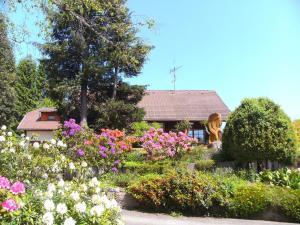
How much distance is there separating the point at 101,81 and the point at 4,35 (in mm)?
16651

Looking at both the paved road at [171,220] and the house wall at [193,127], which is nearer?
the paved road at [171,220]

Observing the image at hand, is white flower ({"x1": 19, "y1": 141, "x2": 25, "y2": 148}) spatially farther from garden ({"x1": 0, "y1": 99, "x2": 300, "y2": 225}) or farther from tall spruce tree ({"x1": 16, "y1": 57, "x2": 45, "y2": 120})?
tall spruce tree ({"x1": 16, "y1": 57, "x2": 45, "y2": 120})

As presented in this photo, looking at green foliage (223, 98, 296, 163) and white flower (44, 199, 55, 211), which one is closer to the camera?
white flower (44, 199, 55, 211)

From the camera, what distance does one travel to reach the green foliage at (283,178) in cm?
1142

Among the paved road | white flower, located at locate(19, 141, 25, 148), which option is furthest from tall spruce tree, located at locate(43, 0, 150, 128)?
the paved road

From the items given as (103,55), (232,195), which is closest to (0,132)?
(232,195)

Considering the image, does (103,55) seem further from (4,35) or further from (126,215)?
(126,215)

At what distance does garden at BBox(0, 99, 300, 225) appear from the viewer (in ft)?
16.0

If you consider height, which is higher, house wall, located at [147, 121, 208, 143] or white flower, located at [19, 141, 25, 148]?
house wall, located at [147, 121, 208, 143]

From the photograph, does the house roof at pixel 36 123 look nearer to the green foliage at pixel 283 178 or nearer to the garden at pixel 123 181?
the garden at pixel 123 181

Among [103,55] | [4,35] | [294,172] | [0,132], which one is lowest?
[294,172]

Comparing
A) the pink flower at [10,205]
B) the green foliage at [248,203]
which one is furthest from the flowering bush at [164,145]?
the pink flower at [10,205]

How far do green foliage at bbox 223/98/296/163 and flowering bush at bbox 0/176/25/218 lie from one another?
10.1m

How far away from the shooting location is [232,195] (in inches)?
397
